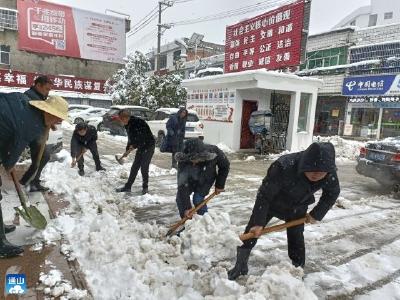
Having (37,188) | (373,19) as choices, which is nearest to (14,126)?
(37,188)

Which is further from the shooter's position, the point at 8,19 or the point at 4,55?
the point at 4,55

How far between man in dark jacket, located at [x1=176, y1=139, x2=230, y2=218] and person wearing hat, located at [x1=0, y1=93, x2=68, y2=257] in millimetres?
1323

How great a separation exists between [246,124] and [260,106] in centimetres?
85

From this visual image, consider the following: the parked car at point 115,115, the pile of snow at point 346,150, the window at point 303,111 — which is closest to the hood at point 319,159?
the window at point 303,111

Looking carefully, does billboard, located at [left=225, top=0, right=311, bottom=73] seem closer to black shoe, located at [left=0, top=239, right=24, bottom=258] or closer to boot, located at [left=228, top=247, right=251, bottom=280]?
boot, located at [left=228, top=247, right=251, bottom=280]

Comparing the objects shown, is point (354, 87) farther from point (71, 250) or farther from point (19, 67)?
point (19, 67)

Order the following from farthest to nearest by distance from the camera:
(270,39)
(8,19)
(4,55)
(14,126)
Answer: (4,55) < (8,19) < (270,39) < (14,126)

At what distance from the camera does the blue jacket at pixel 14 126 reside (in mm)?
3186

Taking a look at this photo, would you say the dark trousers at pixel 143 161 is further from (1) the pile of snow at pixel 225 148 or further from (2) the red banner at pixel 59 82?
(2) the red banner at pixel 59 82

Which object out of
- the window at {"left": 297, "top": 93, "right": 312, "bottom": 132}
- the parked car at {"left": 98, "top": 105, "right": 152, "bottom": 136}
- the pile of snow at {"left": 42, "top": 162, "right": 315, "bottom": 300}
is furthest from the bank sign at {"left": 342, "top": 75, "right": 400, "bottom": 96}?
the pile of snow at {"left": 42, "top": 162, "right": 315, "bottom": 300}

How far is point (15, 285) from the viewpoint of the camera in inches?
113

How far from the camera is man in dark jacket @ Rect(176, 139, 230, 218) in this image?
398 cm

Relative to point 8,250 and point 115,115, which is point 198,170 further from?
point 115,115

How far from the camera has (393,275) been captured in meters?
3.69
